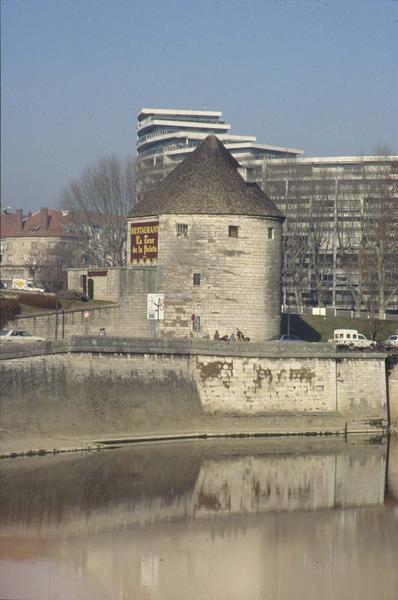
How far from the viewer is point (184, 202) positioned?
2530 inches

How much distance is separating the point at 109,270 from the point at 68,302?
272 cm

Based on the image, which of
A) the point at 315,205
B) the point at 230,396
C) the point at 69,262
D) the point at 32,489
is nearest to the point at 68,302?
the point at 230,396

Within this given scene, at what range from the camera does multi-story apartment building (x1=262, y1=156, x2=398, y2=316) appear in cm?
8988

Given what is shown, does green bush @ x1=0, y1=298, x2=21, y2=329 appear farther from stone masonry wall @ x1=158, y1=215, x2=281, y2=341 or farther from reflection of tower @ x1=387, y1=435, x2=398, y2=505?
reflection of tower @ x1=387, y1=435, x2=398, y2=505

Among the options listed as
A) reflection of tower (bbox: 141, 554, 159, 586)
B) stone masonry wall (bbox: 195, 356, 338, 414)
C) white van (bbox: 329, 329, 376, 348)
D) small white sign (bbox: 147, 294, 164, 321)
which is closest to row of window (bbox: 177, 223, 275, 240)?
small white sign (bbox: 147, 294, 164, 321)

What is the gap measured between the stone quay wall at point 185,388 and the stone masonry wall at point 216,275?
16.8 feet

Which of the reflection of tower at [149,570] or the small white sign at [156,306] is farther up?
the small white sign at [156,306]

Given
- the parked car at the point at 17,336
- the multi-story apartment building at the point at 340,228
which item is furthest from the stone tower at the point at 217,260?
the multi-story apartment building at the point at 340,228

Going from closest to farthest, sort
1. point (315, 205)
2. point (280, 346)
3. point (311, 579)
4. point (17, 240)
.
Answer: point (311, 579)
point (280, 346)
point (315, 205)
point (17, 240)

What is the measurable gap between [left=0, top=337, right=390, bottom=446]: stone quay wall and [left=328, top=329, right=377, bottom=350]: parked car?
5.46 meters

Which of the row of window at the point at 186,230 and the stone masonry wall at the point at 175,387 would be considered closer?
the stone masonry wall at the point at 175,387

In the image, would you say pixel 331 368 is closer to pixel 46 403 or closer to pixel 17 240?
pixel 46 403

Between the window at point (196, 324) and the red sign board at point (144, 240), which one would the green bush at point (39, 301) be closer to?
the red sign board at point (144, 240)

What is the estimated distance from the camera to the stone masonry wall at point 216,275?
2488 inches
